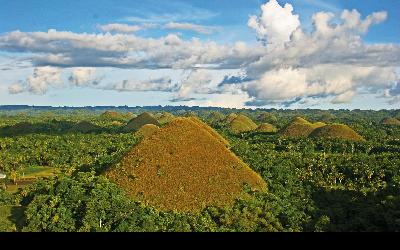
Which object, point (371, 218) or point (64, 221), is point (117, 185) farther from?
point (371, 218)

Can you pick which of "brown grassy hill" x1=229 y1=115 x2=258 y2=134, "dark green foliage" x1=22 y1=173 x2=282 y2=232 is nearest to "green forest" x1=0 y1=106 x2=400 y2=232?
"dark green foliage" x1=22 y1=173 x2=282 y2=232

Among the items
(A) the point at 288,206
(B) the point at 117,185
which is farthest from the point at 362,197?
(B) the point at 117,185

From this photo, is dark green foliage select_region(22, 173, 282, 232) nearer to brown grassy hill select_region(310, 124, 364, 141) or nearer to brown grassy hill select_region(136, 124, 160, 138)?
brown grassy hill select_region(136, 124, 160, 138)

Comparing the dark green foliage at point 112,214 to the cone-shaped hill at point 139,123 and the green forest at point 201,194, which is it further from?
the cone-shaped hill at point 139,123

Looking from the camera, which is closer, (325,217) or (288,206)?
(325,217)

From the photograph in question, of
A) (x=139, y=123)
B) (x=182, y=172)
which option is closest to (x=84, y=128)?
(x=139, y=123)
